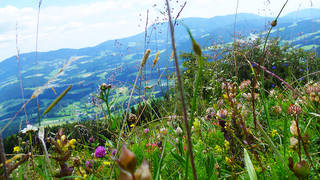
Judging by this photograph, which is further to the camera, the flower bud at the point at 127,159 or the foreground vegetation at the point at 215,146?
the foreground vegetation at the point at 215,146

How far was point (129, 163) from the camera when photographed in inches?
12.1

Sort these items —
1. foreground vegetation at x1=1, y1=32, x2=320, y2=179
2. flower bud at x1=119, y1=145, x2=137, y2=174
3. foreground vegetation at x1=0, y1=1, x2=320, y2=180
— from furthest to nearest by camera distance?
1. foreground vegetation at x1=1, y1=32, x2=320, y2=179
2. foreground vegetation at x1=0, y1=1, x2=320, y2=180
3. flower bud at x1=119, y1=145, x2=137, y2=174

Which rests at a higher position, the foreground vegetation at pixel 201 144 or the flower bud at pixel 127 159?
the flower bud at pixel 127 159

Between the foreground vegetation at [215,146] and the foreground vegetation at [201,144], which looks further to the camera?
the foreground vegetation at [215,146]

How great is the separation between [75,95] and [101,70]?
107ft

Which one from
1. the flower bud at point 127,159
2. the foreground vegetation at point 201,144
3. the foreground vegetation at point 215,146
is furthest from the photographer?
the foreground vegetation at point 215,146

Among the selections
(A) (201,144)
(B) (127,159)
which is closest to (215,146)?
(A) (201,144)

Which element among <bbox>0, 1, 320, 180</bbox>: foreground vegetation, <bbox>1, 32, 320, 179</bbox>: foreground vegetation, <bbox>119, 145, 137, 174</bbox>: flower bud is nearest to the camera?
<bbox>119, 145, 137, 174</bbox>: flower bud

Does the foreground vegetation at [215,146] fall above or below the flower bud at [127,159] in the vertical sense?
below

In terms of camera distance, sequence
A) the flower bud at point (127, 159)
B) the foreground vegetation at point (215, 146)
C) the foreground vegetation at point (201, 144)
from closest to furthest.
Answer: the flower bud at point (127, 159) → the foreground vegetation at point (201, 144) → the foreground vegetation at point (215, 146)

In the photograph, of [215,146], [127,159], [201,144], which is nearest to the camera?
[127,159]

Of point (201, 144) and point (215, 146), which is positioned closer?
point (201, 144)

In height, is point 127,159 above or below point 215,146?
above

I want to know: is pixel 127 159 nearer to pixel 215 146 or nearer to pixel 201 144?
pixel 201 144
